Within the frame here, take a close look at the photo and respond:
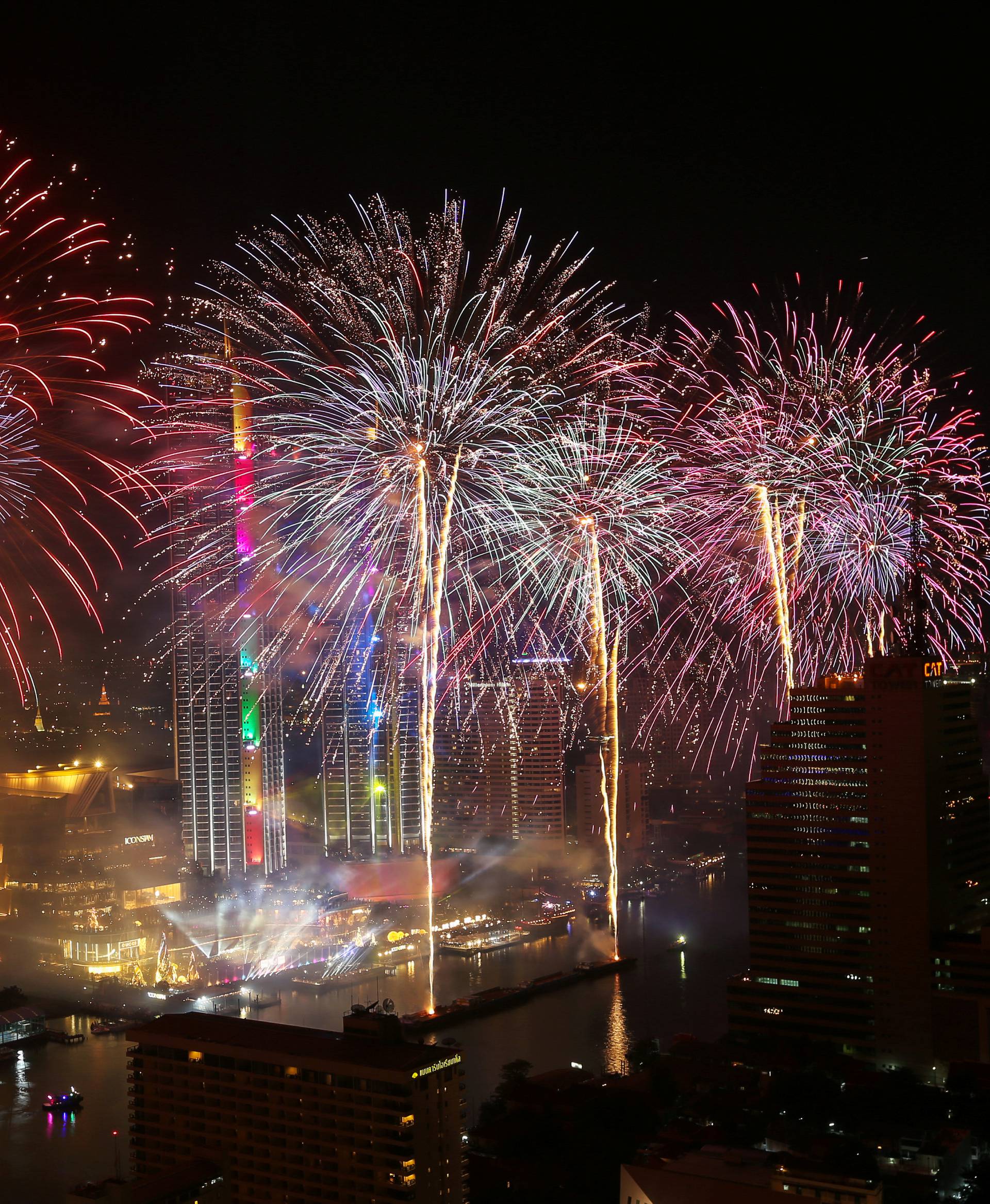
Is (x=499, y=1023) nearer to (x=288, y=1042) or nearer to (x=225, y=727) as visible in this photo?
(x=288, y=1042)

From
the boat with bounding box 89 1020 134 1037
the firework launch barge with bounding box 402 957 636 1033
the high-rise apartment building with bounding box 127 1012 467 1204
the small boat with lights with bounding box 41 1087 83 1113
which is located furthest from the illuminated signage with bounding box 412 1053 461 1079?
the boat with bounding box 89 1020 134 1037

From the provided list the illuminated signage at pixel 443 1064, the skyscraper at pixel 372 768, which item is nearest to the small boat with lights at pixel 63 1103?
the illuminated signage at pixel 443 1064

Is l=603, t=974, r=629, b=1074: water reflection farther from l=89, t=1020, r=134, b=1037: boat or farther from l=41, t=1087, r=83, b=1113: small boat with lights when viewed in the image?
l=89, t=1020, r=134, b=1037: boat

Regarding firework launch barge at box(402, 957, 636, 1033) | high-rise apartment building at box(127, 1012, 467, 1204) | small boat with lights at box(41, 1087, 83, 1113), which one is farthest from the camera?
firework launch barge at box(402, 957, 636, 1033)

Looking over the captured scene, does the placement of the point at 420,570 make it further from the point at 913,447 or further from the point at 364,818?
the point at 364,818

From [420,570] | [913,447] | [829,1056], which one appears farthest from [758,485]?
[829,1056]

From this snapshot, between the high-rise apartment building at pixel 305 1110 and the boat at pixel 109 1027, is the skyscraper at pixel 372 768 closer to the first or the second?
the boat at pixel 109 1027
